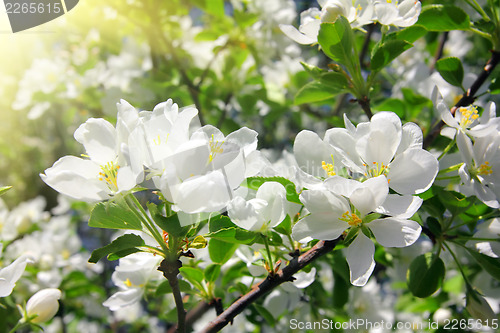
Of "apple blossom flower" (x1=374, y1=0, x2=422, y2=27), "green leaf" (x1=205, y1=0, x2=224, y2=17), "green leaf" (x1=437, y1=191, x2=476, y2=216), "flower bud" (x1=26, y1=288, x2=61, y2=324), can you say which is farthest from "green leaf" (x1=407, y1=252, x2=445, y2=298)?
"green leaf" (x1=205, y1=0, x2=224, y2=17)

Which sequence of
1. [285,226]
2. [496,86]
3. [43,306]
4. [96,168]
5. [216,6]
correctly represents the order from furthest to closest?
[216,6], [496,86], [43,306], [285,226], [96,168]

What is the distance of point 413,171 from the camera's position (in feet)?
2.59

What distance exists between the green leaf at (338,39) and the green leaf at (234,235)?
0.47m

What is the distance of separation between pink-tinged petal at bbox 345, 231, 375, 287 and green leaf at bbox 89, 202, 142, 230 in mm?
419

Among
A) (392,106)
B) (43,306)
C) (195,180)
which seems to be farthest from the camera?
(392,106)

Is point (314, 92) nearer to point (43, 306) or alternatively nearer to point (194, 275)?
point (194, 275)

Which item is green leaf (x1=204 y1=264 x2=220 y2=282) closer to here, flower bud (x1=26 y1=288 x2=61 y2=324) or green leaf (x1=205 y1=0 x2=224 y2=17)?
flower bud (x1=26 y1=288 x2=61 y2=324)

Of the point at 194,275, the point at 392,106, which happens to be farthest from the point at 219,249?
the point at 392,106

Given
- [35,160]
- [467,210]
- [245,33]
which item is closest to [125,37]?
[245,33]

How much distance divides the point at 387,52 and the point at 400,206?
1.42 ft

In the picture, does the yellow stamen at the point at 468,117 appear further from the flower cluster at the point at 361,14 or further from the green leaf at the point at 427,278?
the green leaf at the point at 427,278

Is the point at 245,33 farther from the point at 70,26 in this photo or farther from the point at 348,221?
the point at 348,221

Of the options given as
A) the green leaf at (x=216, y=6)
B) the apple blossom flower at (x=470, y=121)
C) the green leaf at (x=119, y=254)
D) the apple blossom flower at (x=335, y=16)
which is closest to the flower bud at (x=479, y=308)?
the apple blossom flower at (x=470, y=121)

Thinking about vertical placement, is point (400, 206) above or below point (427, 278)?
above
